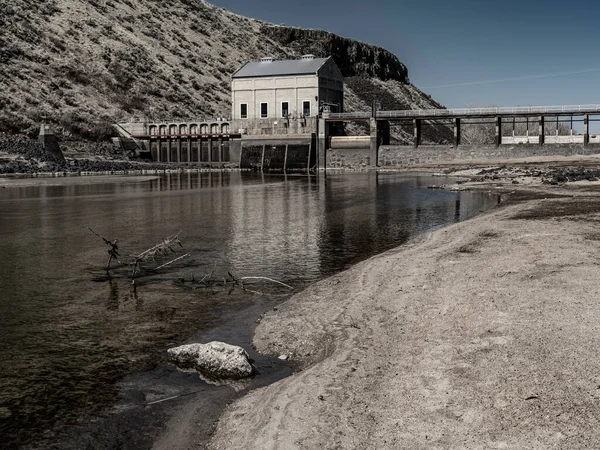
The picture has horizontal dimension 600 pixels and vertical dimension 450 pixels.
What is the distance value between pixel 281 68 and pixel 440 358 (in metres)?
79.7

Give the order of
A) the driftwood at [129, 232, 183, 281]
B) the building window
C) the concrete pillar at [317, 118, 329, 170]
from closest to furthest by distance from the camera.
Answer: the driftwood at [129, 232, 183, 281], the concrete pillar at [317, 118, 329, 170], the building window

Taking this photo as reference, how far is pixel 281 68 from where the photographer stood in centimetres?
8419

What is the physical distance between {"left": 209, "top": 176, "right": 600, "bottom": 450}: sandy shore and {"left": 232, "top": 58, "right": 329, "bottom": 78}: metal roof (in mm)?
70340

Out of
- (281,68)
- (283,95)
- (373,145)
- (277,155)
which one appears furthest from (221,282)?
(281,68)

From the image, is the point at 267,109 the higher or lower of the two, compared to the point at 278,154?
higher

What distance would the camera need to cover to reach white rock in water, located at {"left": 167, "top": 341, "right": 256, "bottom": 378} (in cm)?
881

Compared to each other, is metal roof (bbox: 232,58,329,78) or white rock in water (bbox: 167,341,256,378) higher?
metal roof (bbox: 232,58,329,78)

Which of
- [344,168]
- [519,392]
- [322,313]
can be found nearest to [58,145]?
[344,168]

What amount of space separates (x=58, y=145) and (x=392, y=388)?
75222 millimetres

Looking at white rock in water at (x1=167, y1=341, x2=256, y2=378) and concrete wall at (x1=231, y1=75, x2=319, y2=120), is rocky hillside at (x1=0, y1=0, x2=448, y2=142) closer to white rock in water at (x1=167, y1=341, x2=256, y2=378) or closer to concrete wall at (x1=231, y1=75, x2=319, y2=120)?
concrete wall at (x1=231, y1=75, x2=319, y2=120)

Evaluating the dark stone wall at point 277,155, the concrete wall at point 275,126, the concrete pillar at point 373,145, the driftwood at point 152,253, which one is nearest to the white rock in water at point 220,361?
the driftwood at point 152,253

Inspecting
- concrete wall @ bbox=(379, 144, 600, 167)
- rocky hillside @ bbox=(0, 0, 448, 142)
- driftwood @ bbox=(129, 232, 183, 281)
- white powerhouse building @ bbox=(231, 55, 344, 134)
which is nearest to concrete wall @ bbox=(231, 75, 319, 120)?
white powerhouse building @ bbox=(231, 55, 344, 134)

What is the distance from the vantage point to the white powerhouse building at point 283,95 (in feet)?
266

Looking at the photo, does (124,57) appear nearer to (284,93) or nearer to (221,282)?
(284,93)
